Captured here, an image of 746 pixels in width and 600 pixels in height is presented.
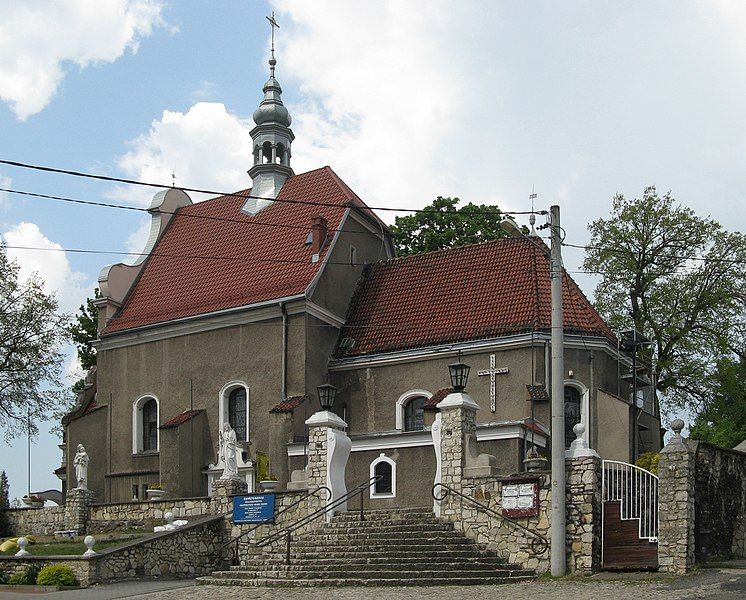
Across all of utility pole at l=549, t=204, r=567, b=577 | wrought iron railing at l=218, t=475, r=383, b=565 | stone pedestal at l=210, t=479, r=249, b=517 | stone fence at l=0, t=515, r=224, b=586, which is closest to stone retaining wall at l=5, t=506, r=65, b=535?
stone pedestal at l=210, t=479, r=249, b=517

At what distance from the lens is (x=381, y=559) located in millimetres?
21062

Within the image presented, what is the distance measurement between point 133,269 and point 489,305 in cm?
1449

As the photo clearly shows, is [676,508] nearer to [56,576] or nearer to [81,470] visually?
[56,576]

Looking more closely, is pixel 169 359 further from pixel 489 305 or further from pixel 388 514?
pixel 388 514

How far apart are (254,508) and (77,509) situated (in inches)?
308

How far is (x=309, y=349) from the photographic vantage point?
32.5m

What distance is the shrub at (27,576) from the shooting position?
22141mm

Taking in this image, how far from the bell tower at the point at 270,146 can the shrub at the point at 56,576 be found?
19105mm

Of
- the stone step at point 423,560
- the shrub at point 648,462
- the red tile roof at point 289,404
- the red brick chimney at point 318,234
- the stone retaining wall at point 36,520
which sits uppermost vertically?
the red brick chimney at point 318,234

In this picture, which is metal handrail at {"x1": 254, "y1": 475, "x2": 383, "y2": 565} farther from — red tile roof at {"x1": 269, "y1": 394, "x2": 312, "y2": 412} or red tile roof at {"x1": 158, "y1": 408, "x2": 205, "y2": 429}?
red tile roof at {"x1": 158, "y1": 408, "x2": 205, "y2": 429}

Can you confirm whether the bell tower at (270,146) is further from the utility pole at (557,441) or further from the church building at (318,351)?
the utility pole at (557,441)

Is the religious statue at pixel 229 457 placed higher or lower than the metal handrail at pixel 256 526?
higher

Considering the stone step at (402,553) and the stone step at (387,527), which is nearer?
the stone step at (402,553)

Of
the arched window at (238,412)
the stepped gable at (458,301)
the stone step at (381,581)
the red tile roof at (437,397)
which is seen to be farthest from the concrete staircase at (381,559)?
the arched window at (238,412)
